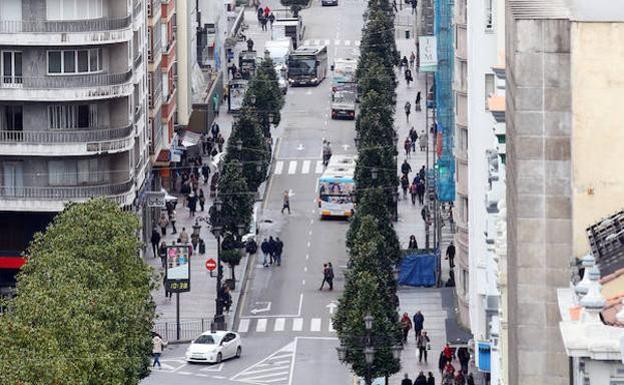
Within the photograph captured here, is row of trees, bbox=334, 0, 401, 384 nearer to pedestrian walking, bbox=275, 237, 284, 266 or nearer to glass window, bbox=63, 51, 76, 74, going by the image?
pedestrian walking, bbox=275, 237, 284, 266

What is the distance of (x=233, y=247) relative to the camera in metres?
140

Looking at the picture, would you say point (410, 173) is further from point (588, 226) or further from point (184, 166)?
point (588, 226)

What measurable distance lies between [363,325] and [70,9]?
28897 millimetres

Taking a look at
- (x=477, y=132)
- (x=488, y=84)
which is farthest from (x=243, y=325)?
(x=488, y=84)

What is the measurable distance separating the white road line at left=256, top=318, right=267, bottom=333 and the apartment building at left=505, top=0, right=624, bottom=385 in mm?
77392

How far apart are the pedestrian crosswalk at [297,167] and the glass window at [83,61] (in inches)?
1728

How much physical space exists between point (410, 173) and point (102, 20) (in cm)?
4536

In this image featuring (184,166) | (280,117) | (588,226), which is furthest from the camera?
(280,117)

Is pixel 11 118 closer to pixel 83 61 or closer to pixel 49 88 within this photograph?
pixel 49 88

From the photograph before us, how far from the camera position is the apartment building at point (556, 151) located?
161 ft

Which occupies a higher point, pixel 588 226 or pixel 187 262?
pixel 588 226

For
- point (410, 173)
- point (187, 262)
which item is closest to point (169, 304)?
point (187, 262)

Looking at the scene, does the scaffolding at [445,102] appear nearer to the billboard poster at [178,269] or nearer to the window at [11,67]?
the billboard poster at [178,269]

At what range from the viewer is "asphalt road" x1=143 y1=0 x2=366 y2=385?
117 metres
